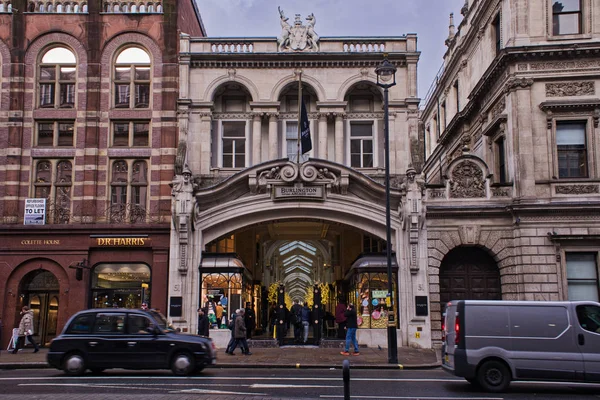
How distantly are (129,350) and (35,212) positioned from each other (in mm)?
13212

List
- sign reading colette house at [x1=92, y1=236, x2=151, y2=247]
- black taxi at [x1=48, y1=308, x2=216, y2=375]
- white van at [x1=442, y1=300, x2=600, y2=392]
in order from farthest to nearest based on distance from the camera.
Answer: sign reading colette house at [x1=92, y1=236, x2=151, y2=247] → black taxi at [x1=48, y1=308, x2=216, y2=375] → white van at [x1=442, y1=300, x2=600, y2=392]

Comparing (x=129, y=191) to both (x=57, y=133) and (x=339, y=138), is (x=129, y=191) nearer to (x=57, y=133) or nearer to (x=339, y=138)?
(x=57, y=133)

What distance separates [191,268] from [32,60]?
1201 centimetres

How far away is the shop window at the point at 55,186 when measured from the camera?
29203 millimetres

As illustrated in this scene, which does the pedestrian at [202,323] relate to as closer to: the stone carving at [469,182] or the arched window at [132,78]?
the arched window at [132,78]

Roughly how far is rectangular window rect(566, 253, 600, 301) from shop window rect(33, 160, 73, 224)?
20.9 m

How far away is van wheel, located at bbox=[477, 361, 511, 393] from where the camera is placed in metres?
14.9

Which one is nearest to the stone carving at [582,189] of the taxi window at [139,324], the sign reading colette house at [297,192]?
the sign reading colette house at [297,192]

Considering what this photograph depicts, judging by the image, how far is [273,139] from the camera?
29.5 metres

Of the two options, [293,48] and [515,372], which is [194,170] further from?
[515,372]

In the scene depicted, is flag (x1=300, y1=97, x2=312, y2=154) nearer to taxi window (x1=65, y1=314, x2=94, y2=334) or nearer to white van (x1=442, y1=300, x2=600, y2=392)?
taxi window (x1=65, y1=314, x2=94, y2=334)

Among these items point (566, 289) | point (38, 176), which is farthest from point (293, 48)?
point (566, 289)

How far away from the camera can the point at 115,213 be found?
29.2 meters

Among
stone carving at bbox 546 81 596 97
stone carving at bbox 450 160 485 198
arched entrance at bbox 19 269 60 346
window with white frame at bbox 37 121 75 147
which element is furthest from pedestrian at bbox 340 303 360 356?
window with white frame at bbox 37 121 75 147
